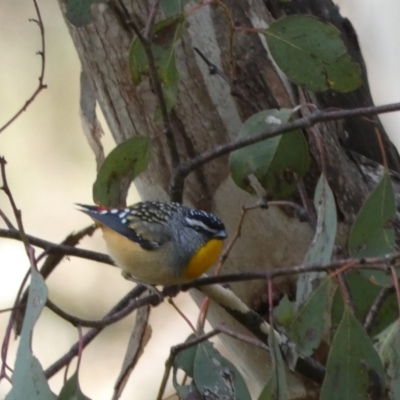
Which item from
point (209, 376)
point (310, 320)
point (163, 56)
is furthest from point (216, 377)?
point (163, 56)

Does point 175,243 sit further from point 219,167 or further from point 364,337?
point 364,337

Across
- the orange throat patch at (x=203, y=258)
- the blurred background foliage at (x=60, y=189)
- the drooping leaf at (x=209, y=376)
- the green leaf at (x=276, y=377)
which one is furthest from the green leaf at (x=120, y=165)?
the blurred background foliage at (x=60, y=189)

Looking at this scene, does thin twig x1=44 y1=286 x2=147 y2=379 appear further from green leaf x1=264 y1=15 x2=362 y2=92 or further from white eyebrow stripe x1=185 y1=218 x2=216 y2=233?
green leaf x1=264 y1=15 x2=362 y2=92

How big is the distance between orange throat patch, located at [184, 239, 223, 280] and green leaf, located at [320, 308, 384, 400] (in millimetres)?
385

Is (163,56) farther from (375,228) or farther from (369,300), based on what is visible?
(369,300)

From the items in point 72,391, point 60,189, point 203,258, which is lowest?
point 72,391

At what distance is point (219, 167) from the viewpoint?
4.67 feet

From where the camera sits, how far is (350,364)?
95cm

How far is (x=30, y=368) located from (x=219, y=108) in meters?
0.70

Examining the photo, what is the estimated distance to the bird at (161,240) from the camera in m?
1.28

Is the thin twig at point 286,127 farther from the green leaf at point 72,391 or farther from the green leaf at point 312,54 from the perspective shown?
the green leaf at point 72,391

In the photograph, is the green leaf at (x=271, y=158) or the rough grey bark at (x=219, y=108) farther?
the rough grey bark at (x=219, y=108)

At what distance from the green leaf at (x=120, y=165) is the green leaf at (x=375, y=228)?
1.29 ft

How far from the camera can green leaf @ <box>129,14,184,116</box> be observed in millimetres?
1147
